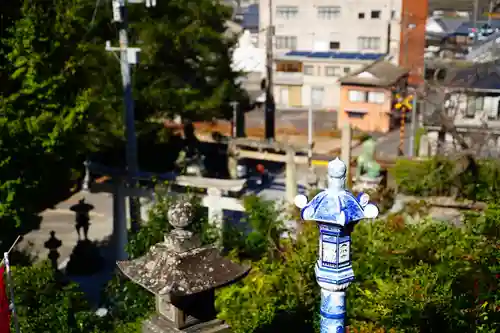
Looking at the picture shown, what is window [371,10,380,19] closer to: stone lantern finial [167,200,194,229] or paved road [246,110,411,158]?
paved road [246,110,411,158]

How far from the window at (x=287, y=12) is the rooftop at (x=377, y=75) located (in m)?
8.22

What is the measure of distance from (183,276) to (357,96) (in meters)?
38.0

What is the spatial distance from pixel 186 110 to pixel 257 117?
22.4 meters

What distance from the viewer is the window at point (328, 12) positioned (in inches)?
1911

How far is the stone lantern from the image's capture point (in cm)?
736

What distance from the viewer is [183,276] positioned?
7367mm

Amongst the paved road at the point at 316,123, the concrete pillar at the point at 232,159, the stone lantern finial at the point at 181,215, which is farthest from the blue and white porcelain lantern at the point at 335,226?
the paved road at the point at 316,123

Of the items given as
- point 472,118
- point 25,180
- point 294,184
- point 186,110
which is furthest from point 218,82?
point 25,180

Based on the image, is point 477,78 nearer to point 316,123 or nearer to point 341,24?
point 316,123

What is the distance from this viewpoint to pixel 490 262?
1170 cm

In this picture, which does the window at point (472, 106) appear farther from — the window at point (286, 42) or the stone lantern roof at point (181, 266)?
the stone lantern roof at point (181, 266)

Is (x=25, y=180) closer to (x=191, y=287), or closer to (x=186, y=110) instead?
(x=191, y=287)

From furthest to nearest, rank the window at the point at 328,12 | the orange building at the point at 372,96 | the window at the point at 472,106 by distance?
the window at the point at 328,12 → the orange building at the point at 372,96 → the window at the point at 472,106

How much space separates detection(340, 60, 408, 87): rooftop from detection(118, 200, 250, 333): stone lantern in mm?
35977
